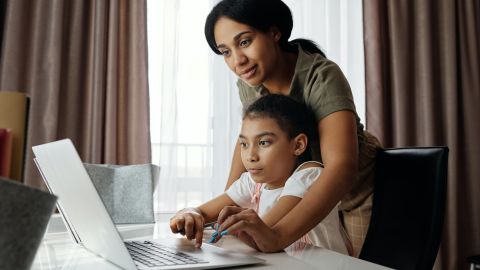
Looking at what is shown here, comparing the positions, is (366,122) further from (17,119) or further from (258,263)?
(17,119)

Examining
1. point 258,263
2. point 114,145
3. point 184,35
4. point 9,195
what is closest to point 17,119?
point 9,195

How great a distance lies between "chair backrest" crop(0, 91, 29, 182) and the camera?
0.45 m

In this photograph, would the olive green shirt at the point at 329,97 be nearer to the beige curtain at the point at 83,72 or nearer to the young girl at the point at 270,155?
the young girl at the point at 270,155

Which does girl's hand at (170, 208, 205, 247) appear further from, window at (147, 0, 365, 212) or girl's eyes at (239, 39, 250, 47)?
window at (147, 0, 365, 212)

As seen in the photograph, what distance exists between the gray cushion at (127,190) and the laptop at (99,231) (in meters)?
0.49

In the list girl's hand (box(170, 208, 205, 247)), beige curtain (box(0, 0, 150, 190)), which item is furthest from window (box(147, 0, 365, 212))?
girl's hand (box(170, 208, 205, 247))

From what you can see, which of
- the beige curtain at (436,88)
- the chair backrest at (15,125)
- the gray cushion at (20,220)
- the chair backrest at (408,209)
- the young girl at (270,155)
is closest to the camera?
the gray cushion at (20,220)

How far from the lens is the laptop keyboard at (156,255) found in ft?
2.01

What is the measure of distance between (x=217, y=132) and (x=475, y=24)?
1820 millimetres

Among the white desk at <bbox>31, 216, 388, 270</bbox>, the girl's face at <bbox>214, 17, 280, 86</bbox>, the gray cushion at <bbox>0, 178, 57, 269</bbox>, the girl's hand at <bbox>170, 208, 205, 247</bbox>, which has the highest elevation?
the girl's face at <bbox>214, 17, 280, 86</bbox>

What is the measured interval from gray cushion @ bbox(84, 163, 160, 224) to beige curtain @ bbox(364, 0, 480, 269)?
6.47 ft

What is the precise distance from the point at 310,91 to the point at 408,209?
1.20ft

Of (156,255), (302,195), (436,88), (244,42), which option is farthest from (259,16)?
(436,88)

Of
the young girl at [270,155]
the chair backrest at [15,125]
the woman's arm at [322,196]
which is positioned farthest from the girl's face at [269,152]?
the chair backrest at [15,125]
